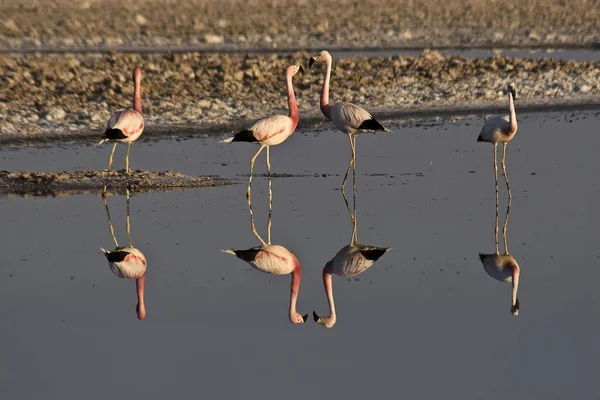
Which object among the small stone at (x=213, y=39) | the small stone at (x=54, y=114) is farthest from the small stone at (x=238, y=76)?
the small stone at (x=213, y=39)

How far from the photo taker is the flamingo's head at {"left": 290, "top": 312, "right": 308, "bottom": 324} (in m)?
7.54

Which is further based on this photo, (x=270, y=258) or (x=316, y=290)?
(x=270, y=258)

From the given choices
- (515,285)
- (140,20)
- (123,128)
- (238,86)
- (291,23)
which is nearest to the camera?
(515,285)

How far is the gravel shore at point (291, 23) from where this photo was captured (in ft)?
91.2

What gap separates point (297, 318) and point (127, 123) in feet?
18.7

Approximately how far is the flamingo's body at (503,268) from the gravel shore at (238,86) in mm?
7371

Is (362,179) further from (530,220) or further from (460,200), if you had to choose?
(530,220)

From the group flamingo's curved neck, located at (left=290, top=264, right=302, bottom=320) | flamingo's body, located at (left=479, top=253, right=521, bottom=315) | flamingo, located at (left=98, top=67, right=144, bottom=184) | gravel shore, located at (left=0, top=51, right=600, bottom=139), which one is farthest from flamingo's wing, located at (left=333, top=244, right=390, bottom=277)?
gravel shore, located at (left=0, top=51, right=600, bottom=139)

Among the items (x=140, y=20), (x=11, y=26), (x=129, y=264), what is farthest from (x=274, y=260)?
(x=140, y=20)

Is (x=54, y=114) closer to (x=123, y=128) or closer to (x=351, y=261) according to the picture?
(x=123, y=128)

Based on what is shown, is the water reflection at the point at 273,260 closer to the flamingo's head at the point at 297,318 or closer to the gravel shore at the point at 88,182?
the flamingo's head at the point at 297,318

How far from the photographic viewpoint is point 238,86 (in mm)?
18656

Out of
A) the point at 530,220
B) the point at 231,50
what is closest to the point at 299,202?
the point at 530,220

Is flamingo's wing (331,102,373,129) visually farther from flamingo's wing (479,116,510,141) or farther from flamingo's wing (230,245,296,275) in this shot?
flamingo's wing (230,245,296,275)
